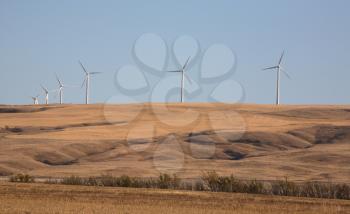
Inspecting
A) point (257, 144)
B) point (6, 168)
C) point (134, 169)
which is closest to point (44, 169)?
point (6, 168)

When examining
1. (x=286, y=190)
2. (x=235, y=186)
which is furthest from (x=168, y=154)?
(x=286, y=190)

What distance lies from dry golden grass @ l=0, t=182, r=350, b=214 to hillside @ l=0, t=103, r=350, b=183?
17.8 metres

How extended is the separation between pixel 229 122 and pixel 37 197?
74425 millimetres

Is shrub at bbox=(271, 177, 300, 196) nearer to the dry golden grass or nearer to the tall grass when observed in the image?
the tall grass

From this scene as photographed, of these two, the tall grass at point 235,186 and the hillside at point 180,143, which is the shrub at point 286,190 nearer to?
the tall grass at point 235,186

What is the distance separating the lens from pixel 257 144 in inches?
3415

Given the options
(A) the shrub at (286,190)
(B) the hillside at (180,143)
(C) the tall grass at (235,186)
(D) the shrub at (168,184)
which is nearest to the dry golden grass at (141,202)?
(A) the shrub at (286,190)

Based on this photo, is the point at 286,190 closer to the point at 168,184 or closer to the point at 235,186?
the point at 235,186

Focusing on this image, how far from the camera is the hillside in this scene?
222 ft

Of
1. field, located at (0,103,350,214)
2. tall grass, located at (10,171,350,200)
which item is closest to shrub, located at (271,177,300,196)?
tall grass, located at (10,171,350,200)

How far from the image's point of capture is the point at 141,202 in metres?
37.7

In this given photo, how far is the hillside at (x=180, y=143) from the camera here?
67688mm

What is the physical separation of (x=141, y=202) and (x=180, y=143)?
4805 centimetres

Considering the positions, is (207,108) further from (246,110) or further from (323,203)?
(323,203)
